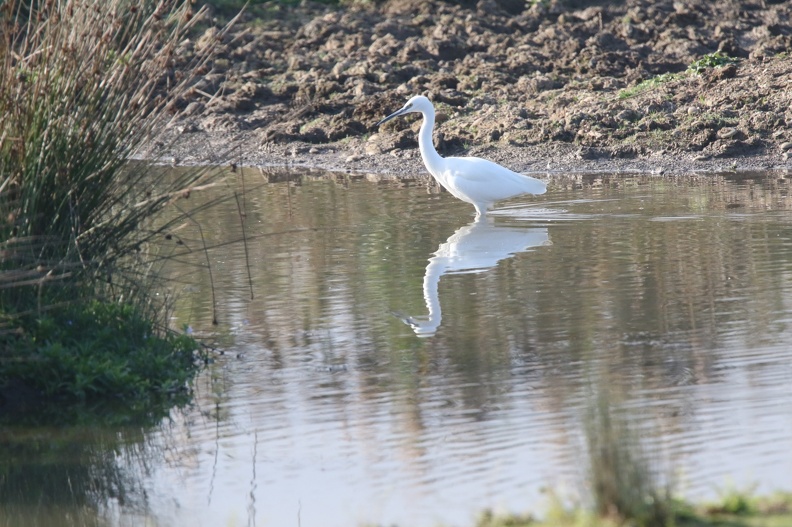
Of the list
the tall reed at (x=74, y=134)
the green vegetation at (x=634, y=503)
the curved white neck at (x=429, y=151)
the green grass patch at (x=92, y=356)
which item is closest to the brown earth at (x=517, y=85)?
the curved white neck at (x=429, y=151)

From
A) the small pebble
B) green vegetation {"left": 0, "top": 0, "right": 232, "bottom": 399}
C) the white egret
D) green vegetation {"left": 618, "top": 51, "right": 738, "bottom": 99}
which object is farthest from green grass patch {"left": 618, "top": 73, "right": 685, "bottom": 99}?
green vegetation {"left": 0, "top": 0, "right": 232, "bottom": 399}

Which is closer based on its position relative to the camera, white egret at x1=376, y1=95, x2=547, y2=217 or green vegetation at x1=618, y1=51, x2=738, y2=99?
white egret at x1=376, y1=95, x2=547, y2=217

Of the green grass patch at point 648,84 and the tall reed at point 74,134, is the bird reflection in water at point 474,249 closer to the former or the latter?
the tall reed at point 74,134

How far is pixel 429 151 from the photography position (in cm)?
1273

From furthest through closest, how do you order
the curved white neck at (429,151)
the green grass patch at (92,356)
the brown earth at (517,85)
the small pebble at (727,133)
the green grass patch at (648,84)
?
the green grass patch at (648,84) → the brown earth at (517,85) → the small pebble at (727,133) → the curved white neck at (429,151) → the green grass patch at (92,356)

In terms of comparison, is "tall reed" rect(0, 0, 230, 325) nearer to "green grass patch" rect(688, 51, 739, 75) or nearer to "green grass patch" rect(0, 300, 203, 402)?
"green grass patch" rect(0, 300, 203, 402)

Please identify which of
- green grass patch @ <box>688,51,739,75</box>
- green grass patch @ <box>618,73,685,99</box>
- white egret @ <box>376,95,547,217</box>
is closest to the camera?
white egret @ <box>376,95,547,217</box>

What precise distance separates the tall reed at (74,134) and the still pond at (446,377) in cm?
56

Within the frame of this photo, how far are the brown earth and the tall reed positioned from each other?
5.72 m

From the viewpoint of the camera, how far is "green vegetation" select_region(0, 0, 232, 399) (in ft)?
21.1

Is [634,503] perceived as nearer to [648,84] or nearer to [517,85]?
[648,84]

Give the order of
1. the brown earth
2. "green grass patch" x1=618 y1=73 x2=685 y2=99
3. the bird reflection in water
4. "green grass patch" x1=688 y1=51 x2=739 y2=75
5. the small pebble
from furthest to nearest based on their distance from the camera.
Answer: "green grass patch" x1=688 y1=51 x2=739 y2=75, "green grass patch" x1=618 y1=73 x2=685 y2=99, the brown earth, the small pebble, the bird reflection in water

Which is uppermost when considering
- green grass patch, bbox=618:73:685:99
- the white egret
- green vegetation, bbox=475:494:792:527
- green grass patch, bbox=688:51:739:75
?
green grass patch, bbox=688:51:739:75

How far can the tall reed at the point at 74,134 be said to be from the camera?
6426 millimetres
